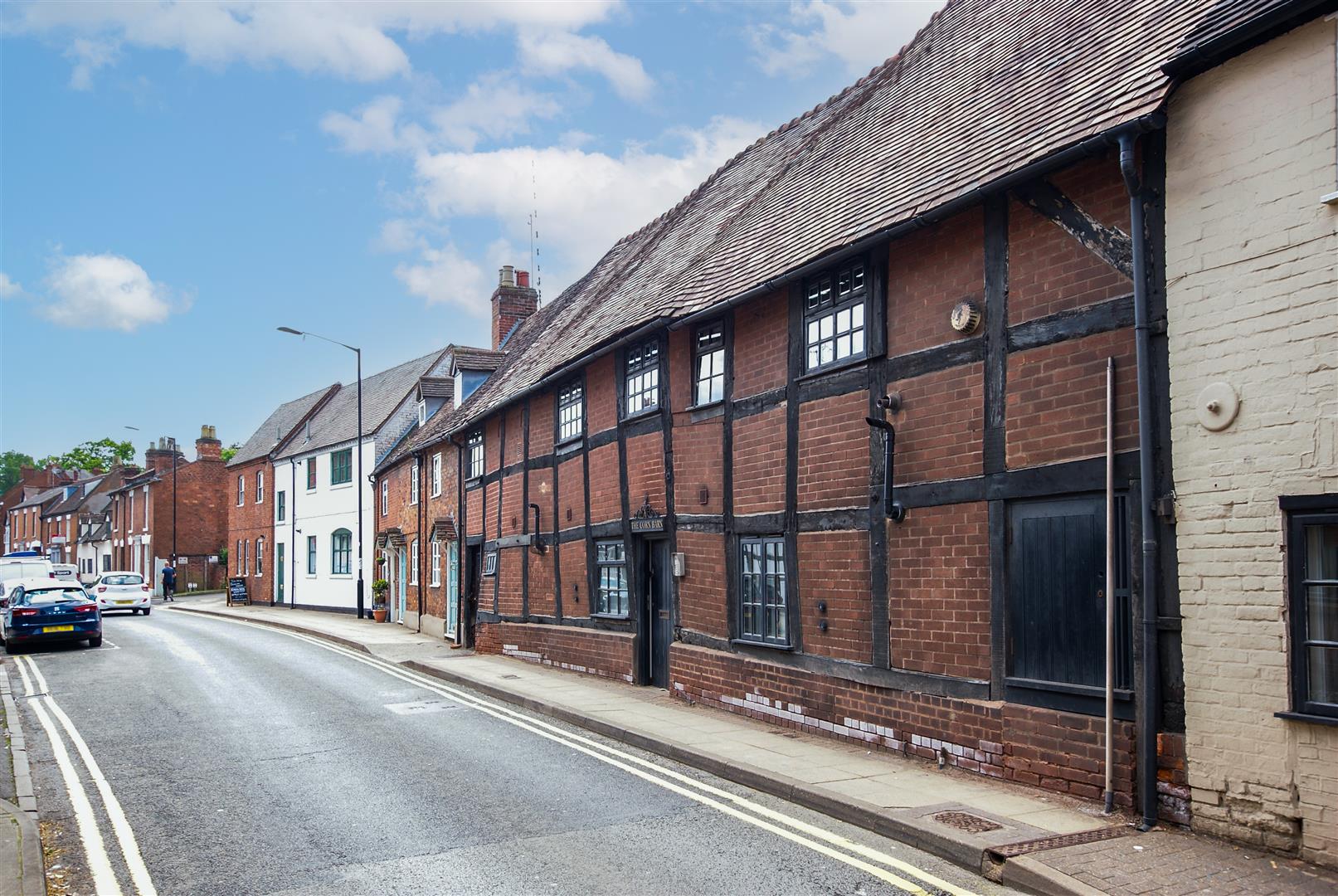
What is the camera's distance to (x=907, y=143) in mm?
11297

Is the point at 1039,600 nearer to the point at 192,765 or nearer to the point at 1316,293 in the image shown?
the point at 1316,293

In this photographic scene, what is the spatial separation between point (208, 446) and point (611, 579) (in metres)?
45.5

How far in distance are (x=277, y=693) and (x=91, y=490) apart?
65.9 m

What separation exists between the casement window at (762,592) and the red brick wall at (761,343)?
1845 millimetres

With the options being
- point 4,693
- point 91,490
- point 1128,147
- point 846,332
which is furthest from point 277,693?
point 91,490

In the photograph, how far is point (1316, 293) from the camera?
6.27 meters

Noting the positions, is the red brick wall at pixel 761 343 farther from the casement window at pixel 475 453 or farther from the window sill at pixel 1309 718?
the casement window at pixel 475 453

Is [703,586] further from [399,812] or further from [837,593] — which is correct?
[399,812]

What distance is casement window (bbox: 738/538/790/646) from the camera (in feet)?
37.4

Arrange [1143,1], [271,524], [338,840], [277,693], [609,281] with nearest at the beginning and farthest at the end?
[338,840] → [1143,1] → [277,693] → [609,281] → [271,524]

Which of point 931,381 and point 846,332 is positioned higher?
point 846,332

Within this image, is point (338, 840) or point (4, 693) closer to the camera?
point (338, 840)

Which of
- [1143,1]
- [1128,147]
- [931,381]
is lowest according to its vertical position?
[931,381]

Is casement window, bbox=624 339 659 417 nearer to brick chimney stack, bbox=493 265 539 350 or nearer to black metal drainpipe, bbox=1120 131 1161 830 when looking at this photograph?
black metal drainpipe, bbox=1120 131 1161 830
